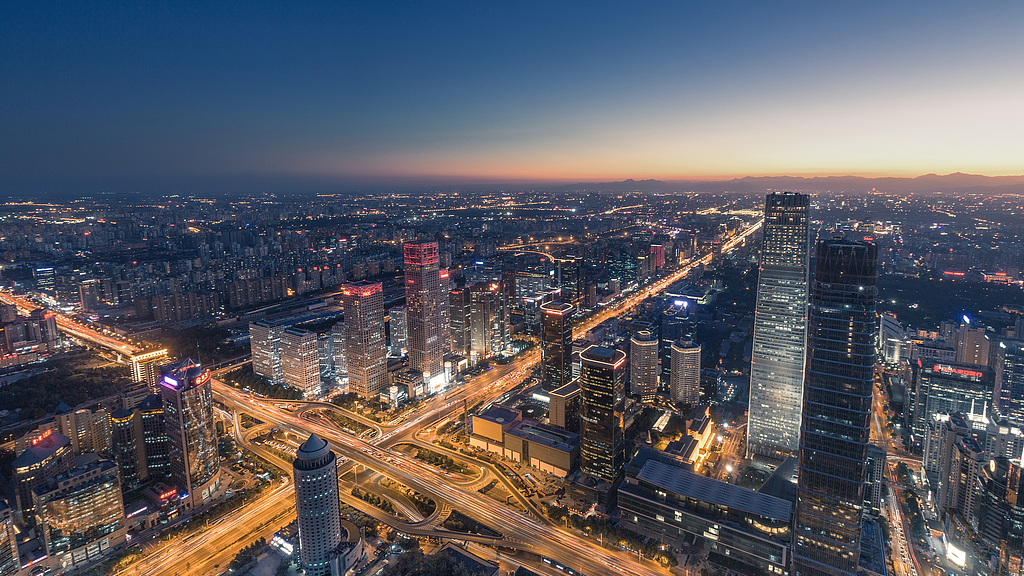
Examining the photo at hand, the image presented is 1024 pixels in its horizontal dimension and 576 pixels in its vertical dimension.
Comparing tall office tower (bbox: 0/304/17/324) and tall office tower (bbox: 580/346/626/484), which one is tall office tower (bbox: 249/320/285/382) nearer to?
tall office tower (bbox: 0/304/17/324)

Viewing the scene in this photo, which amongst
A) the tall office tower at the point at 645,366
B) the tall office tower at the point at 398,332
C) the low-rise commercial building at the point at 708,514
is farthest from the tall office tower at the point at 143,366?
the tall office tower at the point at 645,366

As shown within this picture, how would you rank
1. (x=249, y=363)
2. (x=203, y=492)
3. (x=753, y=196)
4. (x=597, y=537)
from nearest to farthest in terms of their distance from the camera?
1. (x=597, y=537)
2. (x=203, y=492)
3. (x=249, y=363)
4. (x=753, y=196)

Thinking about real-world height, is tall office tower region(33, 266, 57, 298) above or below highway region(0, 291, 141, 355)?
above

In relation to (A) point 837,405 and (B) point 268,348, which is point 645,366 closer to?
(A) point 837,405

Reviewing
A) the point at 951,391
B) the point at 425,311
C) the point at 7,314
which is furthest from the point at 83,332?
the point at 951,391

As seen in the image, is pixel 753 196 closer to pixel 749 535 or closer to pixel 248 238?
pixel 248 238

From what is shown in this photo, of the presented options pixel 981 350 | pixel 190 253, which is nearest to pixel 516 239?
pixel 190 253

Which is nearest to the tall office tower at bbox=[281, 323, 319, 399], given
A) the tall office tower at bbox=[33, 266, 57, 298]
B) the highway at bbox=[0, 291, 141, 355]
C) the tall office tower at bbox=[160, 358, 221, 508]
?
the tall office tower at bbox=[160, 358, 221, 508]
